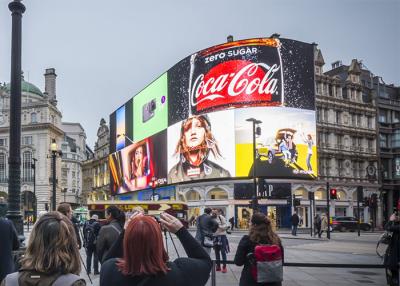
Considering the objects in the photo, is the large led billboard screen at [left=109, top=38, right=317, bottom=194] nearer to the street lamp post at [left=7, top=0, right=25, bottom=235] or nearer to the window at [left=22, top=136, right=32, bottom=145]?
the window at [left=22, top=136, right=32, bottom=145]

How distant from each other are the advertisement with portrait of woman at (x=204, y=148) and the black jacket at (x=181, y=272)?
4959 centimetres

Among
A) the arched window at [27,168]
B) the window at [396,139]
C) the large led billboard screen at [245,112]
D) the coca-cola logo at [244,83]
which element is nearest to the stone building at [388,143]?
the window at [396,139]

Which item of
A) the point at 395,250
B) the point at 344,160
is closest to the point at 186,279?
the point at 395,250

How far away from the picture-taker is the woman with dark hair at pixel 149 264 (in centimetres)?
334

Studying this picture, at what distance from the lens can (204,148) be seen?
55.1 m

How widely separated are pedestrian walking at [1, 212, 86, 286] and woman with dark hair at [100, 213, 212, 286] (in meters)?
0.30

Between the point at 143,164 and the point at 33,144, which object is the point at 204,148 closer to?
the point at 143,164

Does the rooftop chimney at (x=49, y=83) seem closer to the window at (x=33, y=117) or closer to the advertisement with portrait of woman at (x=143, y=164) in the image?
the window at (x=33, y=117)

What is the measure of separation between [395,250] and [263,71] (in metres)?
43.3

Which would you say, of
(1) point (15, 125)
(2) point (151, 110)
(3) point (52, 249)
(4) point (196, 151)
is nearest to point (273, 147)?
(4) point (196, 151)

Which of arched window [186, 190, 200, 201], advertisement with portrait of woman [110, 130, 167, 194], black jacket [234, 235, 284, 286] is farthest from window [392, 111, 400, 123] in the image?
black jacket [234, 235, 284, 286]

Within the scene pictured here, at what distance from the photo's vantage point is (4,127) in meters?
90.6

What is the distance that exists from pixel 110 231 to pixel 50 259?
6.29 m

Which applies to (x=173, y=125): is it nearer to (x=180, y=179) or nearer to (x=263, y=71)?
(x=180, y=179)
